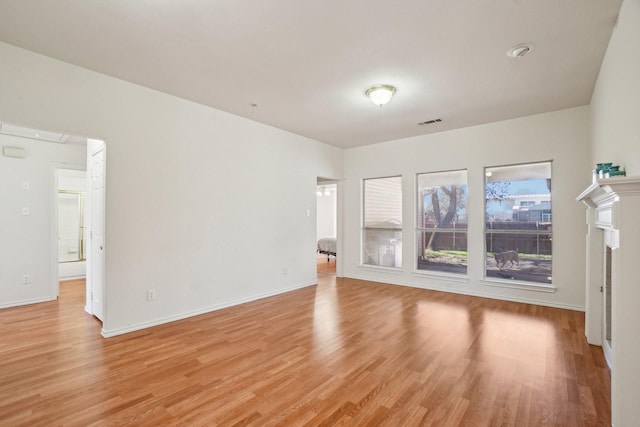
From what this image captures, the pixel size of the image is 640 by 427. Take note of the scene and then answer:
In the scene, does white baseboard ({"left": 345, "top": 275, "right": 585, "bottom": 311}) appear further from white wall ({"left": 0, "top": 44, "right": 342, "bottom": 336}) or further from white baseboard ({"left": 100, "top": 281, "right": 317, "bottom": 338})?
white wall ({"left": 0, "top": 44, "right": 342, "bottom": 336})

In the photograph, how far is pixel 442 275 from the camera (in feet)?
17.8

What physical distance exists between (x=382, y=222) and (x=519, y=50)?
→ 399 centimetres

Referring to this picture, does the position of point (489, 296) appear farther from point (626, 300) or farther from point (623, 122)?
point (626, 300)

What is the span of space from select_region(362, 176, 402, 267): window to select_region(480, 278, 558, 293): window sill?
1.63m

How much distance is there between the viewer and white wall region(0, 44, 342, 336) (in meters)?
3.05

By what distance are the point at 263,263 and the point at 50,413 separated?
3.16 meters

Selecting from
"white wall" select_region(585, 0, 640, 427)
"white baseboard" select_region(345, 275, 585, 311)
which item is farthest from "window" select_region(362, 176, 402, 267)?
"white wall" select_region(585, 0, 640, 427)

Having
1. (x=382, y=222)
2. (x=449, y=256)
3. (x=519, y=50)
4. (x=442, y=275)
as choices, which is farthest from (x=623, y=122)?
(x=382, y=222)

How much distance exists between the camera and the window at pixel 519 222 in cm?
460

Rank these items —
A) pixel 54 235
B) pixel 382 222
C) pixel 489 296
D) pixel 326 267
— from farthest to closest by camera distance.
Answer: pixel 326 267 < pixel 382 222 < pixel 489 296 < pixel 54 235

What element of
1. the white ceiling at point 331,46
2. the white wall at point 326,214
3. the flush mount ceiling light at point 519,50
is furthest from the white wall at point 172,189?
the white wall at point 326,214

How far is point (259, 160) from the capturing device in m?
4.94

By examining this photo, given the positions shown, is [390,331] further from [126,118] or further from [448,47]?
[126,118]

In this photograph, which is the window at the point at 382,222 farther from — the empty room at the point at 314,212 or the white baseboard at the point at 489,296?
the white baseboard at the point at 489,296
